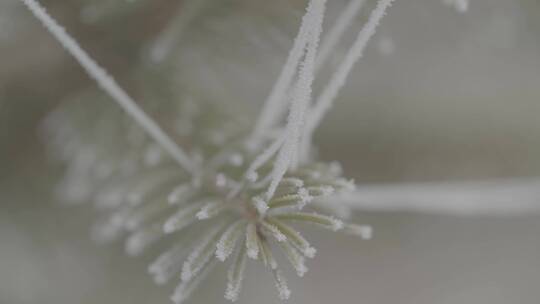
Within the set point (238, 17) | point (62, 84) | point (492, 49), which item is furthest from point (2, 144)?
point (492, 49)

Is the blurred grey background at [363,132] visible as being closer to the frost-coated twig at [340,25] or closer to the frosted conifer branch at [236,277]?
the frost-coated twig at [340,25]

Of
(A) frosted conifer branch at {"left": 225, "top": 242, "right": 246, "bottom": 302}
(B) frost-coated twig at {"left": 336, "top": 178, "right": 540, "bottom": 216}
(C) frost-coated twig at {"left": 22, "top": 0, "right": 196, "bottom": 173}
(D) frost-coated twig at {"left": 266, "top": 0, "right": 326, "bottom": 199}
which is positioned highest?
(B) frost-coated twig at {"left": 336, "top": 178, "right": 540, "bottom": 216}

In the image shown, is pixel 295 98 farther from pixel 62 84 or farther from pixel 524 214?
pixel 524 214

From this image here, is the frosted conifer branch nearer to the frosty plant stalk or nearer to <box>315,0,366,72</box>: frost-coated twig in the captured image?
the frosty plant stalk

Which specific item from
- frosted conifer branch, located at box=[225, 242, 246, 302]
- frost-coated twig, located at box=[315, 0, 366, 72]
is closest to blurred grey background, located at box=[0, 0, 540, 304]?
frost-coated twig, located at box=[315, 0, 366, 72]

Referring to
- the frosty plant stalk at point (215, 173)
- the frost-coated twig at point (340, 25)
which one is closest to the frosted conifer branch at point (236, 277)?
the frosty plant stalk at point (215, 173)

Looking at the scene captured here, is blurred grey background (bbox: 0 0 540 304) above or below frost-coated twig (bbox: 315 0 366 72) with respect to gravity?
above

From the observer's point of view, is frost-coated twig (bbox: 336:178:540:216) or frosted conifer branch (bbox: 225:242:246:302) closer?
frosted conifer branch (bbox: 225:242:246:302)
